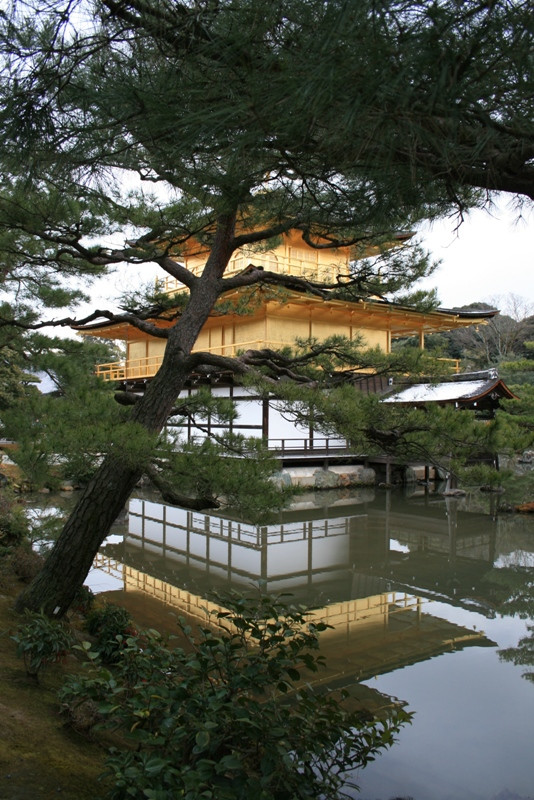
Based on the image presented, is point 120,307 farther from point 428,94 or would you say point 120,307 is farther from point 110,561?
point 428,94

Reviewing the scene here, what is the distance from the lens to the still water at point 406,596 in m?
3.35

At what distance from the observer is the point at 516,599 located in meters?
6.25

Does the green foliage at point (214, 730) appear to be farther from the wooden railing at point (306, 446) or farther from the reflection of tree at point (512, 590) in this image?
the wooden railing at point (306, 446)

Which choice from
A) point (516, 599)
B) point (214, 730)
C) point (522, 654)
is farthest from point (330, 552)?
point (214, 730)

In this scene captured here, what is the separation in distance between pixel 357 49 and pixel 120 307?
4197mm

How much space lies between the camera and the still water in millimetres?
3350

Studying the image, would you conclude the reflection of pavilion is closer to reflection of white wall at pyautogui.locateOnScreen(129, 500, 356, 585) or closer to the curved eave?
reflection of white wall at pyautogui.locateOnScreen(129, 500, 356, 585)

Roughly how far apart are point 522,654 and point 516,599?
5.15 ft

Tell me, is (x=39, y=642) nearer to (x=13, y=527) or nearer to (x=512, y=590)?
(x=13, y=527)

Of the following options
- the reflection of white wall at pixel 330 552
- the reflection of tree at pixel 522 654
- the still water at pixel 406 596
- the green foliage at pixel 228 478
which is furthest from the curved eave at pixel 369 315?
the green foliage at pixel 228 478

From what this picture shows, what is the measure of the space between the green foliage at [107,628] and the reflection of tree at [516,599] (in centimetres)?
301

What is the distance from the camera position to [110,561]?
727 cm

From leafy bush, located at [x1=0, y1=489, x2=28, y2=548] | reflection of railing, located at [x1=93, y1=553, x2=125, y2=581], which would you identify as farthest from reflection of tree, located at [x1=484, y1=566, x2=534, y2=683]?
leafy bush, located at [x1=0, y1=489, x2=28, y2=548]

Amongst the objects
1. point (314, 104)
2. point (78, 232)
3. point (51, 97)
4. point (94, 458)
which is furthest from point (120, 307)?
point (314, 104)
